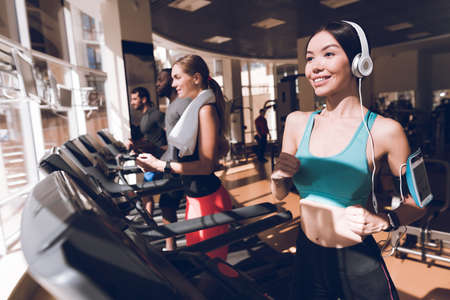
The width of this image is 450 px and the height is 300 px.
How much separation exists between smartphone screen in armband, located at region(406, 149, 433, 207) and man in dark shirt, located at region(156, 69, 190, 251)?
114 centimetres

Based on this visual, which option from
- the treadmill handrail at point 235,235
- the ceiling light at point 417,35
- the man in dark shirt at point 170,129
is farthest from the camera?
the ceiling light at point 417,35

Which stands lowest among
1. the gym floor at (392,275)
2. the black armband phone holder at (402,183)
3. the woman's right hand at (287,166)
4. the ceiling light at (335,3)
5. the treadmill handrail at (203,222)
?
the gym floor at (392,275)

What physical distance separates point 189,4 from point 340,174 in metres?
5.58

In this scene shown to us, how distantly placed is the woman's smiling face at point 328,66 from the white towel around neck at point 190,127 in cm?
62

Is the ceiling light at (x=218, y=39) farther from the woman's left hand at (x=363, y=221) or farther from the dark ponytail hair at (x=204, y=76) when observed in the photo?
the woman's left hand at (x=363, y=221)

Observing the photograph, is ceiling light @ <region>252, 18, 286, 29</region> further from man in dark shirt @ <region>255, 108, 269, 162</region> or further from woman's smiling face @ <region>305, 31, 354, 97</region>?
woman's smiling face @ <region>305, 31, 354, 97</region>

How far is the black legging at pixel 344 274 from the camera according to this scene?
0.86 metres

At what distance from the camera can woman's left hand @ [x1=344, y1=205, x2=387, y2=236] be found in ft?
2.51

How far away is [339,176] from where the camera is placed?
88cm

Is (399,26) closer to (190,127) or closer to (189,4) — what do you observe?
(189,4)

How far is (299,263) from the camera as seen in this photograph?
98 centimetres

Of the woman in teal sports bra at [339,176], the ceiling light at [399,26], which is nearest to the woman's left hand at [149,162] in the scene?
the woman in teal sports bra at [339,176]

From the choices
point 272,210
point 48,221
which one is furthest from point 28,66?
point 48,221

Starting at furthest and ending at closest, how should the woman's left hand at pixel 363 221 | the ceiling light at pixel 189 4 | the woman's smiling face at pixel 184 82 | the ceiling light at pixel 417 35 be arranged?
the ceiling light at pixel 417 35 → the ceiling light at pixel 189 4 → the woman's smiling face at pixel 184 82 → the woman's left hand at pixel 363 221
